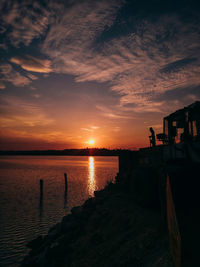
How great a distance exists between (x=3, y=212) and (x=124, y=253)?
17.0 metres

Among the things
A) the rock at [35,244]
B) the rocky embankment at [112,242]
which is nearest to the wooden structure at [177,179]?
the rocky embankment at [112,242]

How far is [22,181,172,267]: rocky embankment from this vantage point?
608 cm

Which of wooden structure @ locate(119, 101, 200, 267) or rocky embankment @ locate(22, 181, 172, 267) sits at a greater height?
wooden structure @ locate(119, 101, 200, 267)

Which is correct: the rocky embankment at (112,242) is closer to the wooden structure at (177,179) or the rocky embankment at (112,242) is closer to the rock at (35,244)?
the rock at (35,244)

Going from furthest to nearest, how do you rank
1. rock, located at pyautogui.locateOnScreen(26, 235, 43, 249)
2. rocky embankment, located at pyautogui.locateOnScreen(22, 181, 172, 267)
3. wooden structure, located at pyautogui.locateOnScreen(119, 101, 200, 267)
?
rock, located at pyautogui.locateOnScreen(26, 235, 43, 249) < rocky embankment, located at pyautogui.locateOnScreen(22, 181, 172, 267) < wooden structure, located at pyautogui.locateOnScreen(119, 101, 200, 267)

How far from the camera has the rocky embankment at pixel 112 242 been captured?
608 cm

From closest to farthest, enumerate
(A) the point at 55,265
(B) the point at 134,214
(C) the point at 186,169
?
(C) the point at 186,169 → (A) the point at 55,265 → (B) the point at 134,214

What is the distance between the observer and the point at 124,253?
6.69 m

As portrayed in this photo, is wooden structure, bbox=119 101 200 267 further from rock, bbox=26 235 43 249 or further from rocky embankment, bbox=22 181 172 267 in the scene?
rock, bbox=26 235 43 249

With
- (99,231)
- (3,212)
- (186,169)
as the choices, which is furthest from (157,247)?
(3,212)

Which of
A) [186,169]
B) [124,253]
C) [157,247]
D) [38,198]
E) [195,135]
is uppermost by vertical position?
[195,135]

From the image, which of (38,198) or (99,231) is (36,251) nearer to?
(99,231)

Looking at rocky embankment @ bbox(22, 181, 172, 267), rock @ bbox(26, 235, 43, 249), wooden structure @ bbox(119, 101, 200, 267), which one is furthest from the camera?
rock @ bbox(26, 235, 43, 249)

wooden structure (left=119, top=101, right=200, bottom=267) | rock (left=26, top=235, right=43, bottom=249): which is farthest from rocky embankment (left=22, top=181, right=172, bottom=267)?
wooden structure (left=119, top=101, right=200, bottom=267)
